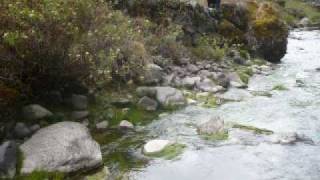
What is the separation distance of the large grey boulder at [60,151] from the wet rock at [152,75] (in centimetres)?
622

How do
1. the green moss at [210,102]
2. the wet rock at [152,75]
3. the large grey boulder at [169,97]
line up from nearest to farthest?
1. the large grey boulder at [169,97]
2. the green moss at [210,102]
3. the wet rock at [152,75]

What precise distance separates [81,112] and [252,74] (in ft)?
37.6

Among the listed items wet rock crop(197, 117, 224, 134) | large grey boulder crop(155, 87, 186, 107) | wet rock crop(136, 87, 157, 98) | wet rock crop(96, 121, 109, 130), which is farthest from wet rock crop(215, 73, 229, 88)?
wet rock crop(96, 121, 109, 130)

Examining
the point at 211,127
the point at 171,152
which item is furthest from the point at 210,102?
the point at 171,152

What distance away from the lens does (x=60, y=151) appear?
10820 millimetres

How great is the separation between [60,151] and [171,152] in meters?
2.89

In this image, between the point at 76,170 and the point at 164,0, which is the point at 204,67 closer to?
the point at 164,0

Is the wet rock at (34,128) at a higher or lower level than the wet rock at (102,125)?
higher

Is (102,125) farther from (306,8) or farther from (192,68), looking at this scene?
(306,8)

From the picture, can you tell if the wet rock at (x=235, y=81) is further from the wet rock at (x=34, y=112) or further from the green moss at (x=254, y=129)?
the wet rock at (x=34, y=112)

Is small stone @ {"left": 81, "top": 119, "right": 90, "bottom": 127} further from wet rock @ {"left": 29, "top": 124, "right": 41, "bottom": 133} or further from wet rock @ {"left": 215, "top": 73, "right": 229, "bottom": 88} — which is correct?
wet rock @ {"left": 215, "top": 73, "right": 229, "bottom": 88}

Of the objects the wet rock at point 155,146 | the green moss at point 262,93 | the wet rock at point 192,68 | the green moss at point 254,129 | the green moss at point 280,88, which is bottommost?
the green moss at point 280,88

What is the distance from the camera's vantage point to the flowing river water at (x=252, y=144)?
11.0 m

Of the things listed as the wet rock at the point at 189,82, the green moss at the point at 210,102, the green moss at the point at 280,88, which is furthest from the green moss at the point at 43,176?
the green moss at the point at 280,88
